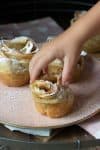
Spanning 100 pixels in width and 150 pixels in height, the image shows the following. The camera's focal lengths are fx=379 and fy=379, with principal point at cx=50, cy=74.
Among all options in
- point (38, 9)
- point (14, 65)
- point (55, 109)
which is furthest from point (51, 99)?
point (38, 9)

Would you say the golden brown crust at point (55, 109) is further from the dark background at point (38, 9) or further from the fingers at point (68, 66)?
the dark background at point (38, 9)

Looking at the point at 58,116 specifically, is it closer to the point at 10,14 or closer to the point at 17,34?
the point at 17,34

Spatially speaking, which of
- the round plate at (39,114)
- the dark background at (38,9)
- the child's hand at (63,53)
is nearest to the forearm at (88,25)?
the child's hand at (63,53)

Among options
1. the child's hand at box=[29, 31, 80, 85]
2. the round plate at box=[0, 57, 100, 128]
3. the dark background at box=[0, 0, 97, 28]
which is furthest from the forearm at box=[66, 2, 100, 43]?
the dark background at box=[0, 0, 97, 28]

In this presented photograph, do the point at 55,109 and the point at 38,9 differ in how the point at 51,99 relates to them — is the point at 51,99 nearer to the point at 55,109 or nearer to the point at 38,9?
the point at 55,109

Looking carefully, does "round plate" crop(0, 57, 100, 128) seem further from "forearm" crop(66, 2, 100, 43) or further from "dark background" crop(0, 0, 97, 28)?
"dark background" crop(0, 0, 97, 28)
